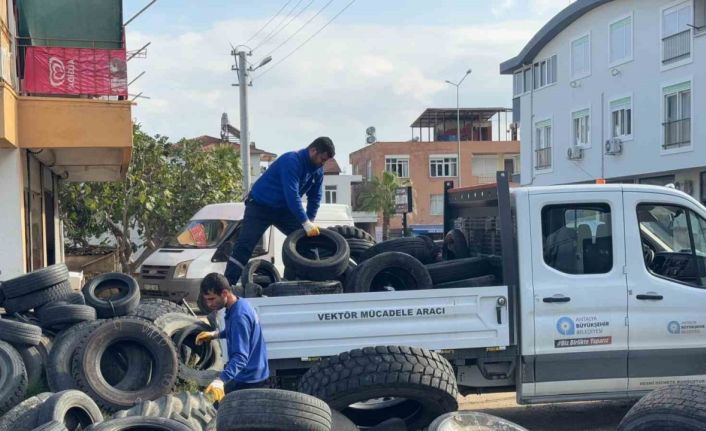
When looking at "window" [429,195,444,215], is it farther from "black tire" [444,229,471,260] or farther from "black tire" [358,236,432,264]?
"black tire" [358,236,432,264]

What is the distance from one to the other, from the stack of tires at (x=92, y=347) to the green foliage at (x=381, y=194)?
52746 mm

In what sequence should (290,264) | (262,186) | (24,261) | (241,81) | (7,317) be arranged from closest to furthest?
(290,264) < (262,186) < (7,317) < (24,261) < (241,81)

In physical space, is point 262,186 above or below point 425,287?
above

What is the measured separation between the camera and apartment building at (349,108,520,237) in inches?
2534

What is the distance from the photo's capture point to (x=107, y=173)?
17516 mm

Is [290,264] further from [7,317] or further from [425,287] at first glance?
[7,317]

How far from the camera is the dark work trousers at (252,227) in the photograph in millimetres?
7219

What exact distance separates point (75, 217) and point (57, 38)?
9.15 meters

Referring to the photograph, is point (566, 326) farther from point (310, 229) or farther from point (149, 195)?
point (149, 195)

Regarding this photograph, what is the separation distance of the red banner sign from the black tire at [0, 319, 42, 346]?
607 centimetres

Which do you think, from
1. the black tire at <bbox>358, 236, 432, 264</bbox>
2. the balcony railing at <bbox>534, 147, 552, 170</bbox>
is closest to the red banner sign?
the black tire at <bbox>358, 236, 432, 264</bbox>

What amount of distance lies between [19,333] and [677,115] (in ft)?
88.6

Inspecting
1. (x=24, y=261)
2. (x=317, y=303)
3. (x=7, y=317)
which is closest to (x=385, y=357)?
(x=317, y=303)

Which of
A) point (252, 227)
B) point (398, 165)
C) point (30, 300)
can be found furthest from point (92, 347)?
point (398, 165)
